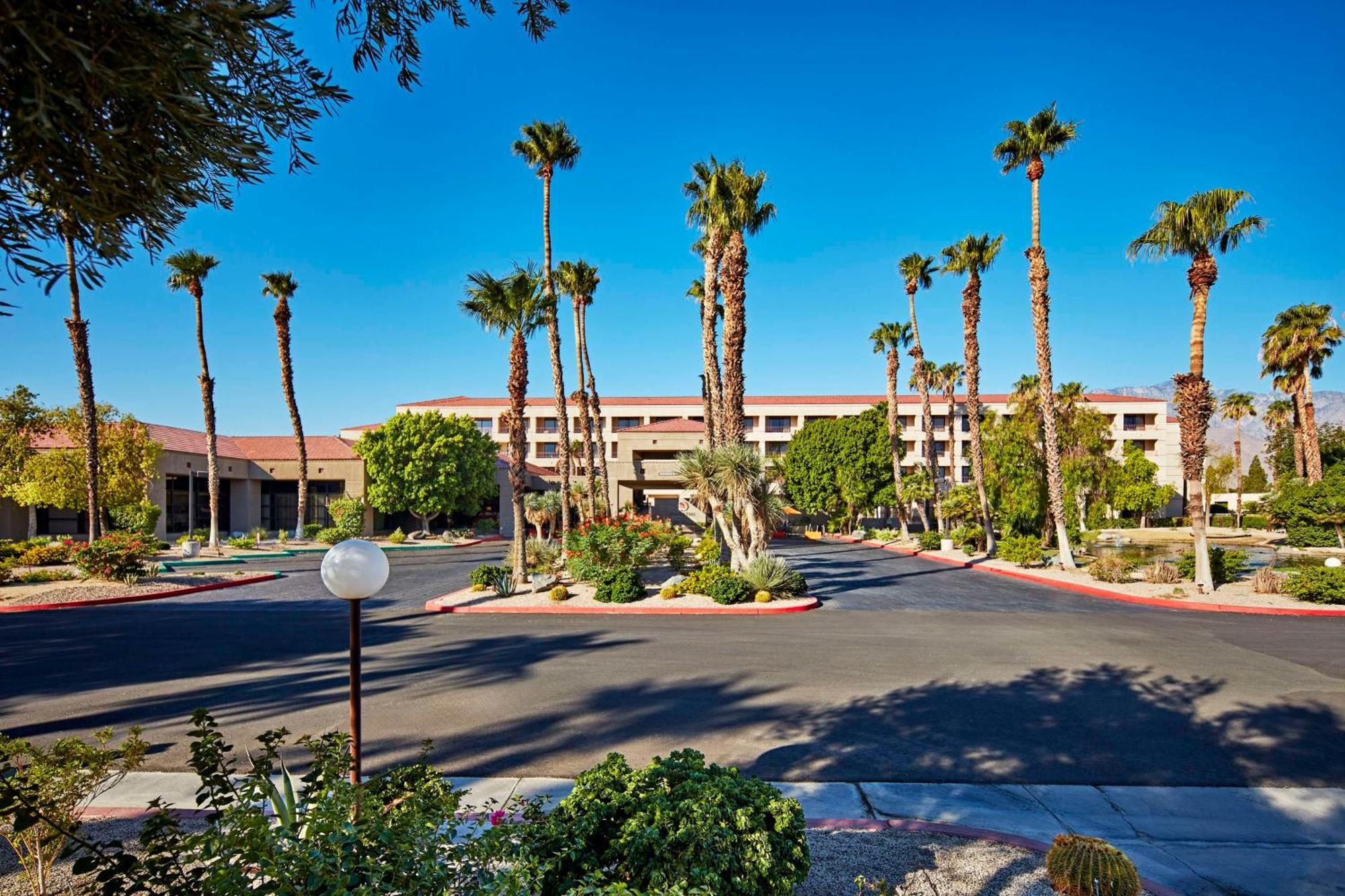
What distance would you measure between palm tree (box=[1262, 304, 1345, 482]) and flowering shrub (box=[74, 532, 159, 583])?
55.6m

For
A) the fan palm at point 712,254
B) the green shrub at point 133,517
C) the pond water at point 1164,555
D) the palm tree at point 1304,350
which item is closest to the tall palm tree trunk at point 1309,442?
the palm tree at point 1304,350

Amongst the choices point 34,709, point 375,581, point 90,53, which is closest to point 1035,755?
point 375,581

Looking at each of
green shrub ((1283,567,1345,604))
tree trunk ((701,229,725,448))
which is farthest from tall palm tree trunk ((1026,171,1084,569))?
tree trunk ((701,229,725,448))

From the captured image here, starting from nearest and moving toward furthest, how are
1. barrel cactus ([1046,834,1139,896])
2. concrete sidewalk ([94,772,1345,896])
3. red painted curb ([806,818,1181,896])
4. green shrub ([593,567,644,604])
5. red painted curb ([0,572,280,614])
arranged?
barrel cactus ([1046,834,1139,896])
concrete sidewalk ([94,772,1345,896])
red painted curb ([806,818,1181,896])
red painted curb ([0,572,280,614])
green shrub ([593,567,644,604])

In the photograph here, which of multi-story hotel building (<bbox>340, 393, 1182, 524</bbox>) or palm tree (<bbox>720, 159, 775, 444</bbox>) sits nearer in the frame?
palm tree (<bbox>720, 159, 775, 444</bbox>)

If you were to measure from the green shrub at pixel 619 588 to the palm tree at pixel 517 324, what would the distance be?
3.01 m

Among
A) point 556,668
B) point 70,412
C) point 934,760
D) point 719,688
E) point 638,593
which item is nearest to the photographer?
point 934,760

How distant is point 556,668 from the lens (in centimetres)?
1105

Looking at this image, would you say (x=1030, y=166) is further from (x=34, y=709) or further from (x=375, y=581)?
(x=34, y=709)

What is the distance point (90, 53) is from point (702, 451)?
1757 cm

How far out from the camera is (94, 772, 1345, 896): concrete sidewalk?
15.9 ft

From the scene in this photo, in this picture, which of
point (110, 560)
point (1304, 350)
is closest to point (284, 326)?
point (110, 560)

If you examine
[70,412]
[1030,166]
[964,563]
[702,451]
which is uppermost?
[1030,166]

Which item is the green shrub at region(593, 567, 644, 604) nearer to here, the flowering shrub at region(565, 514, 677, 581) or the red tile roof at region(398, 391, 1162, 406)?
the flowering shrub at region(565, 514, 677, 581)
